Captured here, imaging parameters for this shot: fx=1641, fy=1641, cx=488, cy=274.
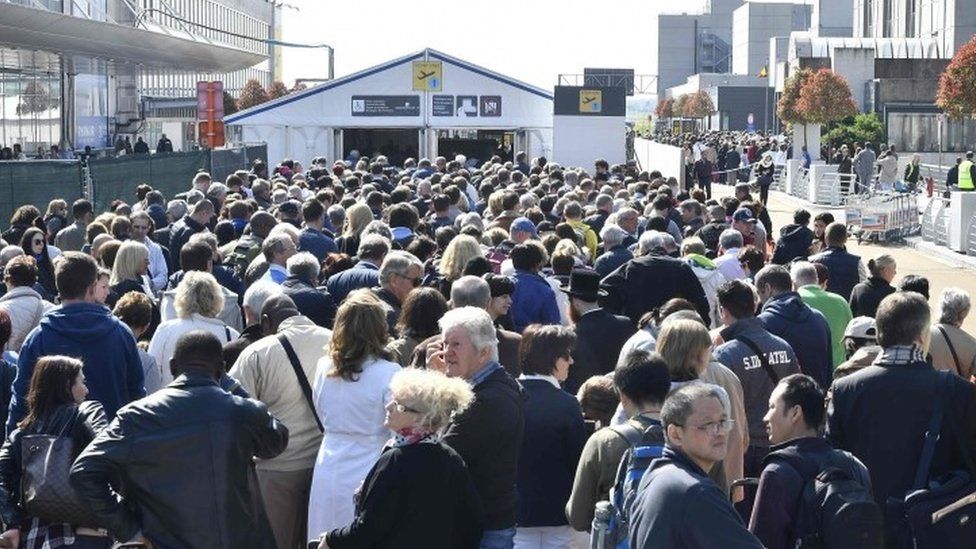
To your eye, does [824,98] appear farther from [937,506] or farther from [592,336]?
[937,506]

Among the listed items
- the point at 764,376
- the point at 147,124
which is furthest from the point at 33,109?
the point at 764,376

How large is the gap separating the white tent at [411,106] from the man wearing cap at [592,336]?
34.6 metres

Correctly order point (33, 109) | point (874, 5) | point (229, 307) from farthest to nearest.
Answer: point (874, 5) → point (33, 109) → point (229, 307)

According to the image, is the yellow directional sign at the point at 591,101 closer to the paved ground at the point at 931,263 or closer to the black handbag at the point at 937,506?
the paved ground at the point at 931,263

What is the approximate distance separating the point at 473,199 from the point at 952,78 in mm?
15653

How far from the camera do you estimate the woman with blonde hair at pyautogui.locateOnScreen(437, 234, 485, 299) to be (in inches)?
455

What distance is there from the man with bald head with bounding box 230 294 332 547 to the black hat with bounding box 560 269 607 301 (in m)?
2.31

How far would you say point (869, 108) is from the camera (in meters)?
65.1

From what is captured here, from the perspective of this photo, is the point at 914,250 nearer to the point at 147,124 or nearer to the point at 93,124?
the point at 93,124

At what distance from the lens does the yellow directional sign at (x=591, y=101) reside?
1692 inches

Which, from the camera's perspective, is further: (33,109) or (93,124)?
(93,124)

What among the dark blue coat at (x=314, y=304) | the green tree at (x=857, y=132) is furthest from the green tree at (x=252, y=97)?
the dark blue coat at (x=314, y=304)

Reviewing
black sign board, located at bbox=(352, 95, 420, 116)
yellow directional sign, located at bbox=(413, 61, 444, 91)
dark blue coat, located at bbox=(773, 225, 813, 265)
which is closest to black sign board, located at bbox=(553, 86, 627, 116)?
yellow directional sign, located at bbox=(413, 61, 444, 91)

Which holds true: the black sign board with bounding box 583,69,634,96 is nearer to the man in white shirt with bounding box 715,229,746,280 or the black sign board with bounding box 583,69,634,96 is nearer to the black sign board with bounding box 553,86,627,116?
the black sign board with bounding box 553,86,627,116
